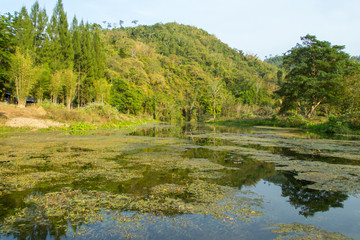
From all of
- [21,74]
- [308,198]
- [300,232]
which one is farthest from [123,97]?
[300,232]

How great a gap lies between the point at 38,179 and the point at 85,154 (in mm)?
3921

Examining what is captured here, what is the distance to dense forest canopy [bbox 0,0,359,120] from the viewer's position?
29.6 meters

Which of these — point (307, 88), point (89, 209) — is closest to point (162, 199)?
point (89, 209)

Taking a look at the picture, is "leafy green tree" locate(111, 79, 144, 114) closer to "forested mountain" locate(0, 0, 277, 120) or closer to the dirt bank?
"forested mountain" locate(0, 0, 277, 120)

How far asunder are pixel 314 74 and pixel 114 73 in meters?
39.2

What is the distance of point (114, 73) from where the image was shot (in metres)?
53.6

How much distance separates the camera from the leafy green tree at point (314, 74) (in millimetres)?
32531

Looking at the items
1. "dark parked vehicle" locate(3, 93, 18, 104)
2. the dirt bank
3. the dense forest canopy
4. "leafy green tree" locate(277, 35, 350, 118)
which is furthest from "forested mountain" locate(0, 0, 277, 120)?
"leafy green tree" locate(277, 35, 350, 118)

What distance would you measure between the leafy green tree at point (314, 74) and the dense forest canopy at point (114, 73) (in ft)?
6.84

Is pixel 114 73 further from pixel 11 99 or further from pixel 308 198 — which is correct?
pixel 308 198

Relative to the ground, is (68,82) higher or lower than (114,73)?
lower

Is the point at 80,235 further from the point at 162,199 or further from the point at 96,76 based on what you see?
the point at 96,76

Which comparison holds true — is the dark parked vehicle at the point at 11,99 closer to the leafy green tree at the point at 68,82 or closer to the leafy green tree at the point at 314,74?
the leafy green tree at the point at 68,82

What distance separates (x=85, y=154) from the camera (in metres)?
10.4
